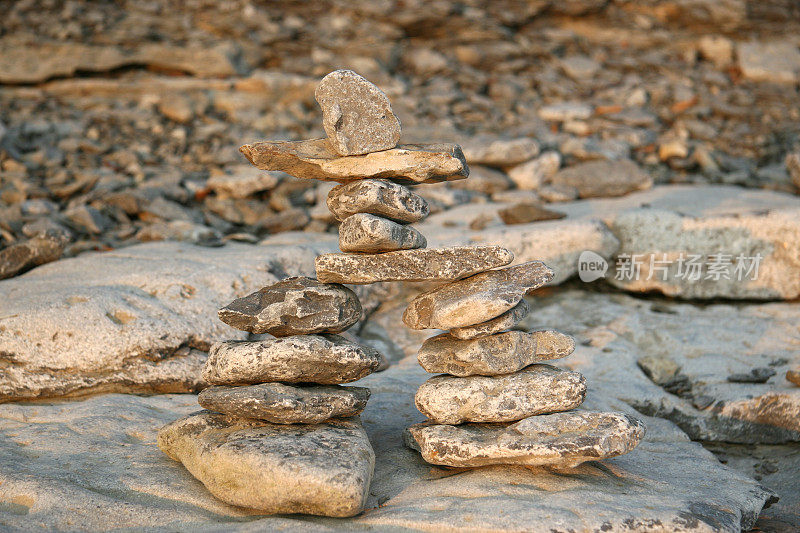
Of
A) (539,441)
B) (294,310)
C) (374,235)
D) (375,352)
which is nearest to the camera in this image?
(539,441)

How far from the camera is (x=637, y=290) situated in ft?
30.0

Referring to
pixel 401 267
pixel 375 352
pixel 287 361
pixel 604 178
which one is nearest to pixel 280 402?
pixel 287 361

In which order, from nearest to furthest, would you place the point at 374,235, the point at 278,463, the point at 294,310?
the point at 278,463 → the point at 374,235 → the point at 294,310

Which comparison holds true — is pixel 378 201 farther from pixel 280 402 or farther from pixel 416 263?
pixel 280 402

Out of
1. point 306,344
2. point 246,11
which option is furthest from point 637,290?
point 246,11

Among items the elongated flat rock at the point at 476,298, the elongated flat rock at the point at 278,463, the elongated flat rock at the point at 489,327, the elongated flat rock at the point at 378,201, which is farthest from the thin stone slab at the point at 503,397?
the elongated flat rock at the point at 378,201

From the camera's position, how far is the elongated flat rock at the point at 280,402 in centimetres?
513

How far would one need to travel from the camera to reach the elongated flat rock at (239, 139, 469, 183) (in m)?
5.49

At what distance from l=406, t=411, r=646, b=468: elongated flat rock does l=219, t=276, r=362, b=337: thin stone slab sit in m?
1.09

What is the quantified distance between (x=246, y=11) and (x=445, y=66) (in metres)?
4.09

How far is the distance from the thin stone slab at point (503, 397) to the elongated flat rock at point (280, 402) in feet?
2.19

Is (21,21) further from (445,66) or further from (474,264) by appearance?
(474,264)

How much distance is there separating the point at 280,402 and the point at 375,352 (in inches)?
36.3

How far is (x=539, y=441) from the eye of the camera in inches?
201
